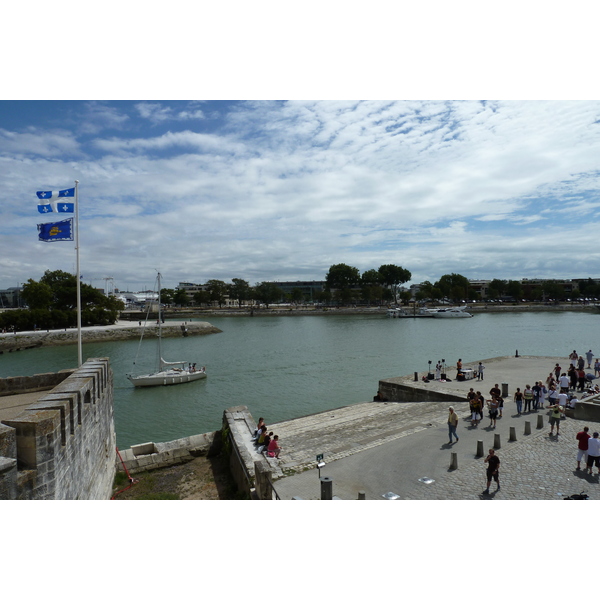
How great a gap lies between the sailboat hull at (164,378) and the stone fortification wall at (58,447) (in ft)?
77.7

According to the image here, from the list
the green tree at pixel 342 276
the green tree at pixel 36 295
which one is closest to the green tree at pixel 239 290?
the green tree at pixel 342 276

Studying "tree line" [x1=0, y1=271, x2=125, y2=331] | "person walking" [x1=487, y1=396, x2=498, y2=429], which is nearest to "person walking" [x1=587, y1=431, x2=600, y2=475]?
"person walking" [x1=487, y1=396, x2=498, y2=429]

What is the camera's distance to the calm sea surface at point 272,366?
26.5 metres

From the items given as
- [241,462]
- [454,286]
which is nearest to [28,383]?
[241,462]

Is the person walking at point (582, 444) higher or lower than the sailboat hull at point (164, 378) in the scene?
higher

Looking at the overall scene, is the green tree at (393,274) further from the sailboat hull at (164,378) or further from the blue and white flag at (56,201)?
the blue and white flag at (56,201)

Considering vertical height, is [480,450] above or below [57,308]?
below

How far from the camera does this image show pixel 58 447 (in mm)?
7676

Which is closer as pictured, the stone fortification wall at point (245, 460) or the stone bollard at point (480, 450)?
the stone fortification wall at point (245, 460)

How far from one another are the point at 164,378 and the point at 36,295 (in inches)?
2227

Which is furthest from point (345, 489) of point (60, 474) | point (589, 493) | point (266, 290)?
point (266, 290)

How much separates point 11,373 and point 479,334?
63.4 meters

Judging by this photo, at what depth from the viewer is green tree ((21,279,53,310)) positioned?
77.1m

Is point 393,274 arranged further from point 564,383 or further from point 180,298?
point 564,383
